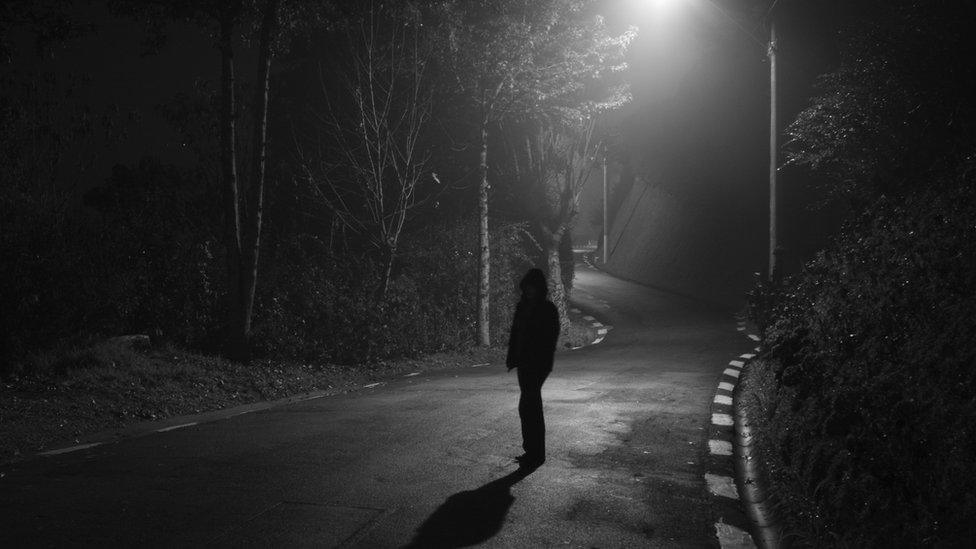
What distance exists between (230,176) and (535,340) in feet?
29.3

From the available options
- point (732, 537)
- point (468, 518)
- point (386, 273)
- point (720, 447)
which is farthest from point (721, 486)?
point (386, 273)

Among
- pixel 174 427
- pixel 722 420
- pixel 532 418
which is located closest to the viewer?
pixel 532 418

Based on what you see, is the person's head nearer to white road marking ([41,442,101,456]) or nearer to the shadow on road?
the shadow on road

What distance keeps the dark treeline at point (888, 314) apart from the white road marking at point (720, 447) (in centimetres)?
45

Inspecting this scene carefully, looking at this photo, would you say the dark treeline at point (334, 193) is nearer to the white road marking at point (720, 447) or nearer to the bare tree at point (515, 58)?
the bare tree at point (515, 58)

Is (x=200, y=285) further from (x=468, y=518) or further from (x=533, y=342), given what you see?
(x=468, y=518)

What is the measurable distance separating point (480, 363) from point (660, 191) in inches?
1161

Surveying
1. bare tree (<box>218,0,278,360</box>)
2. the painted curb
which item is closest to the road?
the painted curb

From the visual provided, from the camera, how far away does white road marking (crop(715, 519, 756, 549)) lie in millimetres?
5500

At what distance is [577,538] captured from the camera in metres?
5.43

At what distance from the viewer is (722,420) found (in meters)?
10.2

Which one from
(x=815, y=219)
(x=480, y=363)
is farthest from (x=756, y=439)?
(x=815, y=219)

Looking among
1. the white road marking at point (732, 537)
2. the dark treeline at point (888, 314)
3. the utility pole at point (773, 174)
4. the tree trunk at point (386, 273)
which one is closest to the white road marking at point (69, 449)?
the white road marking at point (732, 537)

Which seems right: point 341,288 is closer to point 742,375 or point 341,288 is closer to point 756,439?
point 742,375
